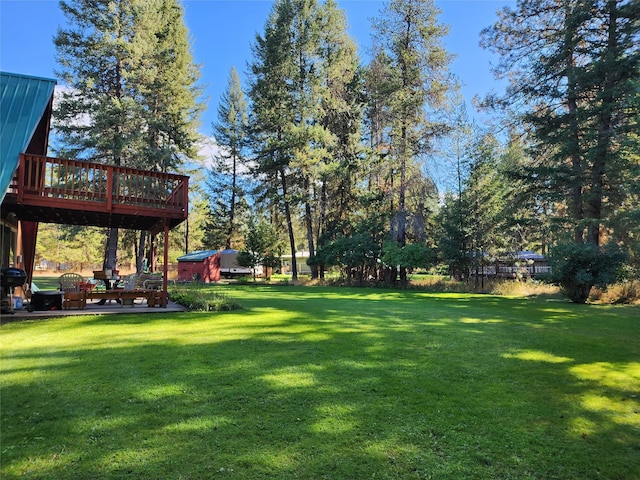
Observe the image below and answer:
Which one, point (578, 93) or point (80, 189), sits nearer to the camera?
point (80, 189)

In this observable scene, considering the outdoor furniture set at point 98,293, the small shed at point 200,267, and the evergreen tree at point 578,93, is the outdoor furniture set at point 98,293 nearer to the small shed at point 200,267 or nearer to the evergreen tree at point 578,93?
the evergreen tree at point 578,93

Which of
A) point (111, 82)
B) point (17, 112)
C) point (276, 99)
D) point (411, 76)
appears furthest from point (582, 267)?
point (111, 82)

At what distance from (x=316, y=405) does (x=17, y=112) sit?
30.7 ft

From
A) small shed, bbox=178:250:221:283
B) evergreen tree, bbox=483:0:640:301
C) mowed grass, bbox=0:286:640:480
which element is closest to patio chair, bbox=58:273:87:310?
mowed grass, bbox=0:286:640:480

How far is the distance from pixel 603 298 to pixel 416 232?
10338 millimetres

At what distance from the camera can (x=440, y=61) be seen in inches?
816

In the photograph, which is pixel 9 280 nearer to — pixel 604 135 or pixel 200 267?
pixel 604 135

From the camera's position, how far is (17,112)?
27.3 feet

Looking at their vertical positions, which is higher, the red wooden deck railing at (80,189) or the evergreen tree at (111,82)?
the evergreen tree at (111,82)

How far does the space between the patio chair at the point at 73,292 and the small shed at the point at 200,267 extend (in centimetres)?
1653

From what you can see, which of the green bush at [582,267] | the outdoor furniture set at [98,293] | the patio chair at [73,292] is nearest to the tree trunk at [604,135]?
the green bush at [582,267]

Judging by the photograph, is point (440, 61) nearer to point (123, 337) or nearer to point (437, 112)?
point (437, 112)

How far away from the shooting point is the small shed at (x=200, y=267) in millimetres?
26906

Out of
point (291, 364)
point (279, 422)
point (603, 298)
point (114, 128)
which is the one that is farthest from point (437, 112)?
point (279, 422)
